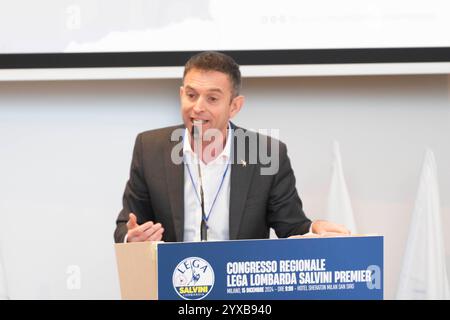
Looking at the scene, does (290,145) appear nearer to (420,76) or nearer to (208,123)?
(420,76)

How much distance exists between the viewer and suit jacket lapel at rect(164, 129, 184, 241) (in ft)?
8.02

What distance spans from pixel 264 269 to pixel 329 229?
415mm

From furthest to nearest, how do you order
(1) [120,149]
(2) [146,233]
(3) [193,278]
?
(1) [120,149], (2) [146,233], (3) [193,278]

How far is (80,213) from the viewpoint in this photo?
12.4ft

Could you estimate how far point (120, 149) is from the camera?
12.4ft

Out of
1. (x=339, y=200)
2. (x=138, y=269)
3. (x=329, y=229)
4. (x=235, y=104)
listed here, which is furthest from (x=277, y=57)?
(x=138, y=269)

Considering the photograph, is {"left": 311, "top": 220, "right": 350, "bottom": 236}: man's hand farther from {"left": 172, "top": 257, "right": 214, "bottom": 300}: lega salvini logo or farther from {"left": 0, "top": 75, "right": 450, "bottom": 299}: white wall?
{"left": 0, "top": 75, "right": 450, "bottom": 299}: white wall

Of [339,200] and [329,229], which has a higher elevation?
[339,200]

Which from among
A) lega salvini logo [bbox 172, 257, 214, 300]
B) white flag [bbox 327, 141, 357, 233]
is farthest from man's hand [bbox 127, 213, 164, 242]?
white flag [bbox 327, 141, 357, 233]

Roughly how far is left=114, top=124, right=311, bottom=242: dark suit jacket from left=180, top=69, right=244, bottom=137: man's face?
7.9 inches

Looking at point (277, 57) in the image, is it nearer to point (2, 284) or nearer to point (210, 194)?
point (210, 194)

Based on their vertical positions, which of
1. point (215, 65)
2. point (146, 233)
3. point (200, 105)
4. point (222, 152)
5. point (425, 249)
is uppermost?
point (215, 65)
